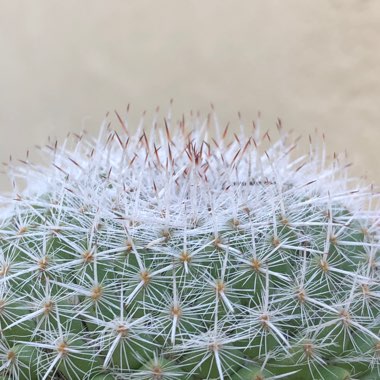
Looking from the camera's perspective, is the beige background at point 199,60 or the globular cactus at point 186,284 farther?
the beige background at point 199,60

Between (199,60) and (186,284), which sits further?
(199,60)

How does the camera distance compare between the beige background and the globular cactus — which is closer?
the globular cactus

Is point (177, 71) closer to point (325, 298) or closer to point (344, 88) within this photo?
point (344, 88)

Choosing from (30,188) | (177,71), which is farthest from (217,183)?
(177,71)

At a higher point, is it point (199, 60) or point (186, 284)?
point (199, 60)

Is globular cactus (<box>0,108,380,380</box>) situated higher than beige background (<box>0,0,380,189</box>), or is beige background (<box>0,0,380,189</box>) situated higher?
beige background (<box>0,0,380,189</box>)
